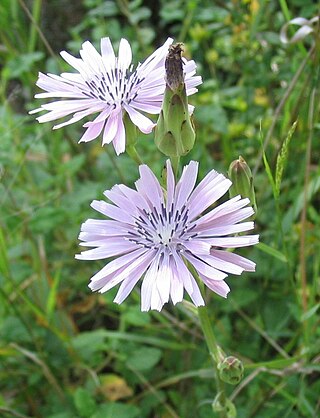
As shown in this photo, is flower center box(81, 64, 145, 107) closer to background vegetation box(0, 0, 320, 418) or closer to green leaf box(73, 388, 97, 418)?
background vegetation box(0, 0, 320, 418)

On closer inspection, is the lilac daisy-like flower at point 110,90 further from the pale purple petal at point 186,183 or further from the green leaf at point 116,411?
the green leaf at point 116,411

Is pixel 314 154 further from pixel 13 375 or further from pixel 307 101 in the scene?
pixel 13 375

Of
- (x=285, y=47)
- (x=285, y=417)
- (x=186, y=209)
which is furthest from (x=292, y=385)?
(x=285, y=47)

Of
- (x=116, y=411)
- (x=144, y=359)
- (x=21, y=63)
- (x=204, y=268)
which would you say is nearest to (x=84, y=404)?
(x=116, y=411)

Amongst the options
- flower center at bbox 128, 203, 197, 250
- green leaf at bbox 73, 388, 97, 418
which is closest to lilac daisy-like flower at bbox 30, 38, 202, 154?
flower center at bbox 128, 203, 197, 250

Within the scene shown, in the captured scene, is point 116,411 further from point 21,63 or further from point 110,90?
point 21,63

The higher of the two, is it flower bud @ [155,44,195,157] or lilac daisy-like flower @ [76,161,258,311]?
flower bud @ [155,44,195,157]
